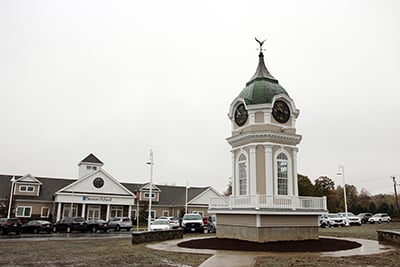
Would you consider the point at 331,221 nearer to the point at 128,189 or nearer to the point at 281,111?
the point at 281,111

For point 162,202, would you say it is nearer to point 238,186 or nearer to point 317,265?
point 238,186

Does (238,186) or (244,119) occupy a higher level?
(244,119)

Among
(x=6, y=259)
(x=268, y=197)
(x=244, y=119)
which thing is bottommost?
(x=6, y=259)

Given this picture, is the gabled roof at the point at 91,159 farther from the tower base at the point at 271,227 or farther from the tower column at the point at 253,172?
the tower column at the point at 253,172

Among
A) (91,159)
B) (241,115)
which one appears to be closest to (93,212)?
(91,159)

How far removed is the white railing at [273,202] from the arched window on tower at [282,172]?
0.71m

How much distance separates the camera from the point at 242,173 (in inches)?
827

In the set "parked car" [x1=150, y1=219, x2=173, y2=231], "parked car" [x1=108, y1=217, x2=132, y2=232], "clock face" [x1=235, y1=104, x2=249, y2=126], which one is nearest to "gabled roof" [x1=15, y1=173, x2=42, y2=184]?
"parked car" [x1=108, y1=217, x2=132, y2=232]

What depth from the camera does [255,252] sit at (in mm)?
15617

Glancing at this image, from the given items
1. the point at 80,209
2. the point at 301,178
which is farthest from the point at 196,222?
the point at 301,178

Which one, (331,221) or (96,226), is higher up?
(331,221)

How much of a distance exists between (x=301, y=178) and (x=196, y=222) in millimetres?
32668

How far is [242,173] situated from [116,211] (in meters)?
33.3

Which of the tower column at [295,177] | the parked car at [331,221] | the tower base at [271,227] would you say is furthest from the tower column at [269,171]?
the parked car at [331,221]
